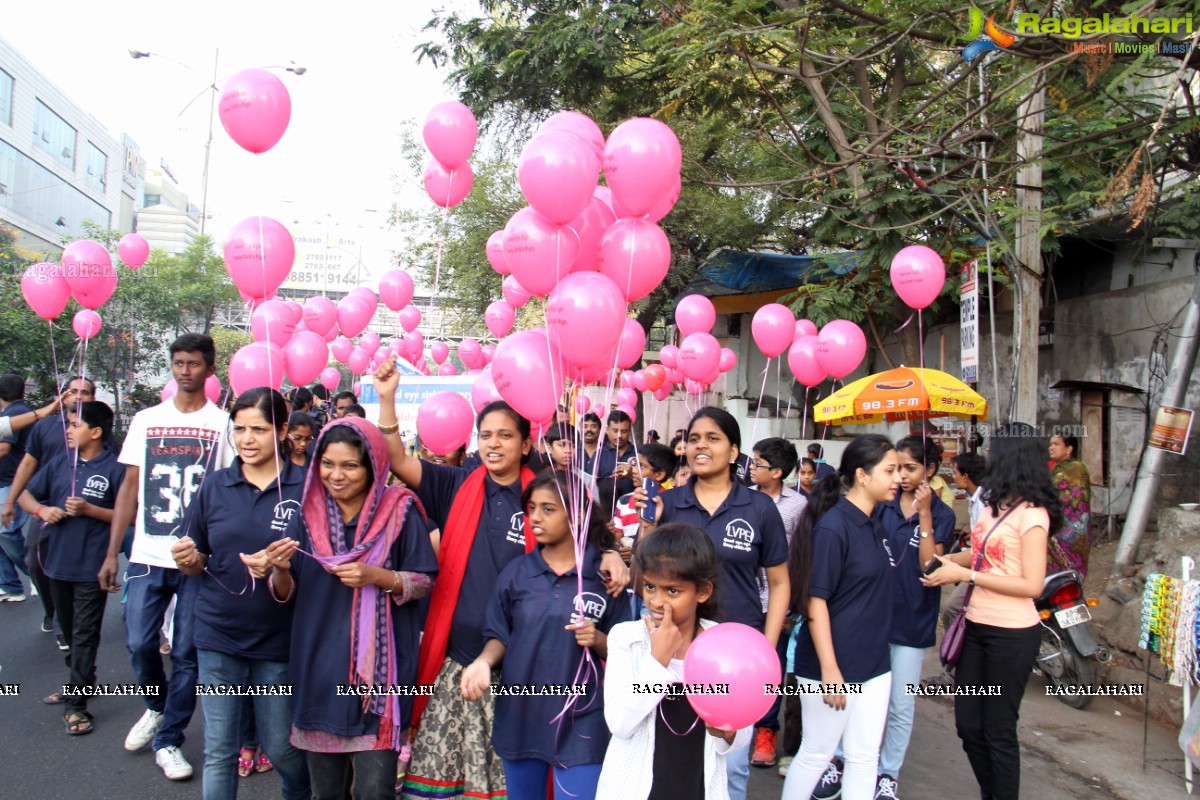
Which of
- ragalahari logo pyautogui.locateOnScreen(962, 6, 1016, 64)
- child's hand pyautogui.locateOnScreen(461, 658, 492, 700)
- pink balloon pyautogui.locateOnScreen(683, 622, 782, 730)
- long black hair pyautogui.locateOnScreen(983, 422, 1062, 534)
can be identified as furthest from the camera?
ragalahari logo pyautogui.locateOnScreen(962, 6, 1016, 64)

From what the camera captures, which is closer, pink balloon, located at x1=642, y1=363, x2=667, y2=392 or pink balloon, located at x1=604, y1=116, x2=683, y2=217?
pink balloon, located at x1=604, y1=116, x2=683, y2=217

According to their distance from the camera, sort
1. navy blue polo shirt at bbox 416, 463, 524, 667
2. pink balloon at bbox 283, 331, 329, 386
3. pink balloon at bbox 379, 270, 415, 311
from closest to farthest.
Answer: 1. navy blue polo shirt at bbox 416, 463, 524, 667
2. pink balloon at bbox 283, 331, 329, 386
3. pink balloon at bbox 379, 270, 415, 311

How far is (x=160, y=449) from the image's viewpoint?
3.77 metres

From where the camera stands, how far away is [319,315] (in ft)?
24.5

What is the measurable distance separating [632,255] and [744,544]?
1.21 metres

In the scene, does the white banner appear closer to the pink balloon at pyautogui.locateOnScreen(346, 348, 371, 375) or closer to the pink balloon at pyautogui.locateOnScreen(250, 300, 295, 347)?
the pink balloon at pyautogui.locateOnScreen(250, 300, 295, 347)

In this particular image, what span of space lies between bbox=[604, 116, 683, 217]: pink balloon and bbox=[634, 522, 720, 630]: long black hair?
1458 mm

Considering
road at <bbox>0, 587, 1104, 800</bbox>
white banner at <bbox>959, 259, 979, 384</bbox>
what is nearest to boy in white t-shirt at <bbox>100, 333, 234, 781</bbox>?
road at <bbox>0, 587, 1104, 800</bbox>

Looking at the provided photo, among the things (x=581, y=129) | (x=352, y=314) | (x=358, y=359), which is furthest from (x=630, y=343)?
(x=358, y=359)

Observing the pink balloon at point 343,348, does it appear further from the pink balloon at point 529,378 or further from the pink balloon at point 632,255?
the pink balloon at point 529,378

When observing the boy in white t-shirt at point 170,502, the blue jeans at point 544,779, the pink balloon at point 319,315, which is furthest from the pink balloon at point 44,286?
the blue jeans at point 544,779

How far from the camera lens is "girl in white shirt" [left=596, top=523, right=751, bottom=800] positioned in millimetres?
2258

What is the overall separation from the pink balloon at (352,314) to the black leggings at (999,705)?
6248 millimetres

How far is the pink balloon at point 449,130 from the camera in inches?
174
